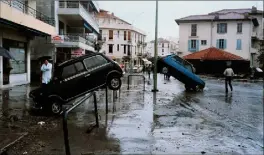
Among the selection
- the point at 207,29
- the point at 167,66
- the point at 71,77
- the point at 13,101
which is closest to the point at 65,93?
the point at 71,77

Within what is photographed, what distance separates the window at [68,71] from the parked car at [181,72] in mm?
10230

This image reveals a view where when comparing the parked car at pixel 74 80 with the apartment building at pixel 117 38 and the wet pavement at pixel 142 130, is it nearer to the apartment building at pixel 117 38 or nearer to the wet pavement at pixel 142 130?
the wet pavement at pixel 142 130

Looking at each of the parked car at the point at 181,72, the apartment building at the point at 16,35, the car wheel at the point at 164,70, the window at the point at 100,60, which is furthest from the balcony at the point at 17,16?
the car wheel at the point at 164,70

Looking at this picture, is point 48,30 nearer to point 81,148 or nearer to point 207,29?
point 81,148

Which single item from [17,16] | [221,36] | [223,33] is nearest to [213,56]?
[221,36]

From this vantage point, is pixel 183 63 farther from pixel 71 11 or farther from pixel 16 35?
pixel 71 11

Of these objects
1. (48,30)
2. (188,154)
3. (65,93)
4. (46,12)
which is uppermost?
(46,12)

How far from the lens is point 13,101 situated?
47.5 ft

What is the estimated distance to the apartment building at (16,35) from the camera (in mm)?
17969

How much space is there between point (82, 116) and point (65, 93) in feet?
3.87

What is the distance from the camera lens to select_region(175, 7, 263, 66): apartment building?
192ft

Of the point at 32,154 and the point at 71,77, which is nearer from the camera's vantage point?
the point at 32,154

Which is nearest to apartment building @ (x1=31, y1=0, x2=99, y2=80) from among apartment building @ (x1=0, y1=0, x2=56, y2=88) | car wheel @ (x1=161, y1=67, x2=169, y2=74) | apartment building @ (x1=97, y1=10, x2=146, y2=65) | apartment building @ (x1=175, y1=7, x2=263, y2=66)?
apartment building @ (x1=0, y1=0, x2=56, y2=88)

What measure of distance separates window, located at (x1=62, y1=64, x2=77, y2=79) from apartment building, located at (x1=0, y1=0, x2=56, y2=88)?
6.45 metres
